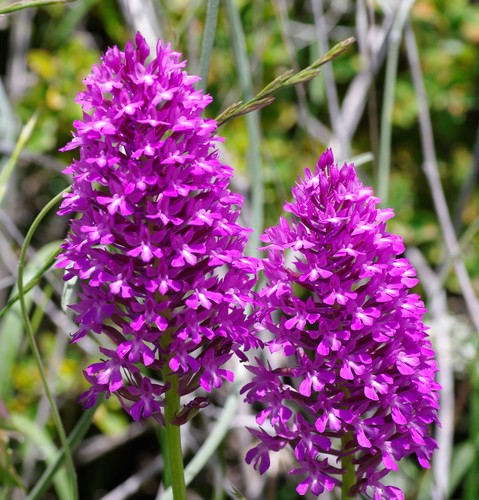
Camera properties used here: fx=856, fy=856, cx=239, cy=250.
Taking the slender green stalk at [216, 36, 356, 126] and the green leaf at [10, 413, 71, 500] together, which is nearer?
the slender green stalk at [216, 36, 356, 126]

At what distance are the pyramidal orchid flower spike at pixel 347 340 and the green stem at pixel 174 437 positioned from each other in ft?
0.28

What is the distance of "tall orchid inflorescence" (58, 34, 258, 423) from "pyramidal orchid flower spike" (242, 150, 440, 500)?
0.06 m

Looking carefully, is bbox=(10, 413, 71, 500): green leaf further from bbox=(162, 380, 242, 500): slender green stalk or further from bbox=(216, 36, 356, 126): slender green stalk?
bbox=(216, 36, 356, 126): slender green stalk

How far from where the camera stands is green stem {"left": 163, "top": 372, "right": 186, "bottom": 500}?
968mm

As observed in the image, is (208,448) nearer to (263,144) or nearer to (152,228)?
(152,228)

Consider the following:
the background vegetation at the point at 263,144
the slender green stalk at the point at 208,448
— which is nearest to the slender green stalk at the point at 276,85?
the slender green stalk at the point at 208,448

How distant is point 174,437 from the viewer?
989mm

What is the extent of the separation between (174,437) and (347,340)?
0.23 meters

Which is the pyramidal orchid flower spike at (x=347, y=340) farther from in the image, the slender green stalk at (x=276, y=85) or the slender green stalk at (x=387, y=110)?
the slender green stalk at (x=387, y=110)

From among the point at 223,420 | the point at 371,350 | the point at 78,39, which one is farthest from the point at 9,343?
the point at 78,39

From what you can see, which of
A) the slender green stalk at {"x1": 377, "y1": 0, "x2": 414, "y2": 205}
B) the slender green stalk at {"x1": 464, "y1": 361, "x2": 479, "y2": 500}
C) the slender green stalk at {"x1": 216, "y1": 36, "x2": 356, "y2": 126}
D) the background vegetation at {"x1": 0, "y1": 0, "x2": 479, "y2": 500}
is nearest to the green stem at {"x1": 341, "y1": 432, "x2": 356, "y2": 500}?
the slender green stalk at {"x1": 216, "y1": 36, "x2": 356, "y2": 126}

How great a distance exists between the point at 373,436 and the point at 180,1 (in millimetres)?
1998

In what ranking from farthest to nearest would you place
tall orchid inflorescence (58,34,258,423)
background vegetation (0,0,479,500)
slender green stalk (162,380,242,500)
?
background vegetation (0,0,479,500) < slender green stalk (162,380,242,500) < tall orchid inflorescence (58,34,258,423)

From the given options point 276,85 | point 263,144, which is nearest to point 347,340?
point 276,85
